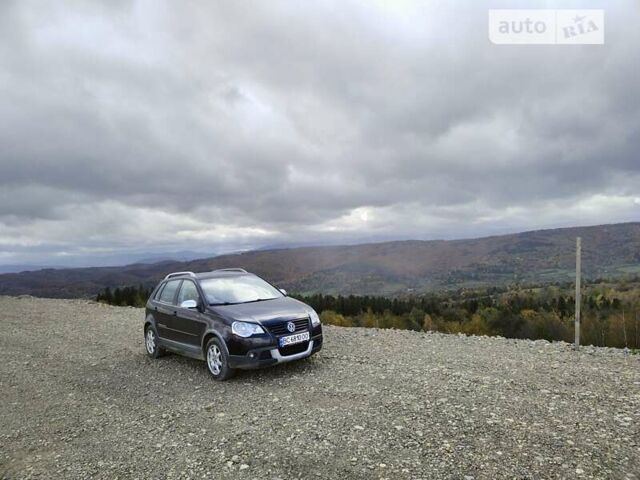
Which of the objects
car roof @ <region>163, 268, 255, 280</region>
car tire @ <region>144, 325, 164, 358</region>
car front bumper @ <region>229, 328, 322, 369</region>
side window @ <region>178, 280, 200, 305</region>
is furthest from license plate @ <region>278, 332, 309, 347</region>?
car tire @ <region>144, 325, 164, 358</region>

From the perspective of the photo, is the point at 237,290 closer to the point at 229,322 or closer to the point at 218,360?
the point at 229,322

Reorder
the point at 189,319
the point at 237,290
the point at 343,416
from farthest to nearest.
→ the point at 237,290
the point at 189,319
the point at 343,416

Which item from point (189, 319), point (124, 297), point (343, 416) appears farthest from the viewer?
point (124, 297)

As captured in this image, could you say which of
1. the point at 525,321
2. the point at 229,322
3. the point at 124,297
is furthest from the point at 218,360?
the point at 124,297

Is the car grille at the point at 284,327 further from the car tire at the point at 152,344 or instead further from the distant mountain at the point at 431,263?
the distant mountain at the point at 431,263

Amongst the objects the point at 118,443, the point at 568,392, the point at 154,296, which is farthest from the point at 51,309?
the point at 568,392

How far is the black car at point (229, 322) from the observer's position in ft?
24.1

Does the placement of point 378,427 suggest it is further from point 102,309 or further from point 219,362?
point 102,309

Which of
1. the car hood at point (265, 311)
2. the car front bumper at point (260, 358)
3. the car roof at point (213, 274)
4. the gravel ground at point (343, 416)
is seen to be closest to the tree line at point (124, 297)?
the gravel ground at point (343, 416)

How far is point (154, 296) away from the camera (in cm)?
990

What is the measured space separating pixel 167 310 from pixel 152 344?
4.02ft

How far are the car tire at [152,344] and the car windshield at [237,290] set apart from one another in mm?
2015

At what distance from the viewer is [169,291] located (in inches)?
372

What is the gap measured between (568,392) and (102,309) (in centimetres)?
1881
